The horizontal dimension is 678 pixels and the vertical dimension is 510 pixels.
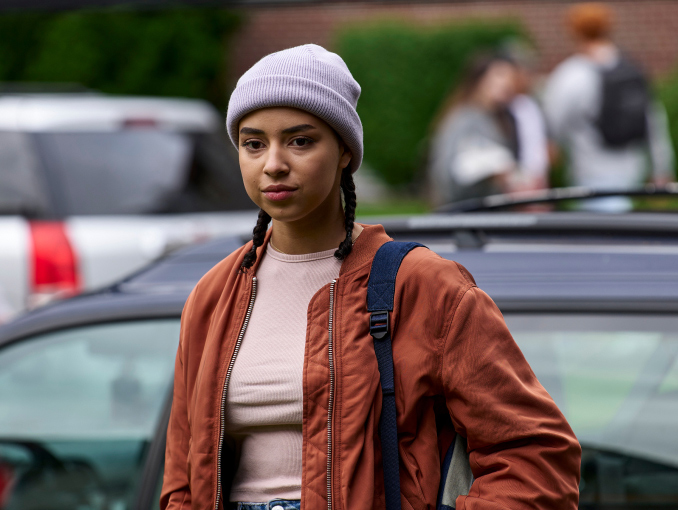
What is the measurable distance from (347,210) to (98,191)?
11.8 ft

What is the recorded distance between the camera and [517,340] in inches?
89.4

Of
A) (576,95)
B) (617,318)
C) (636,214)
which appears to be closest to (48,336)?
(617,318)

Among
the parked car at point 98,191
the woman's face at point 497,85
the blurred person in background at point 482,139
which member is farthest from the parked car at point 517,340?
the woman's face at point 497,85

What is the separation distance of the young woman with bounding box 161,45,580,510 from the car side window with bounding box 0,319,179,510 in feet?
3.40

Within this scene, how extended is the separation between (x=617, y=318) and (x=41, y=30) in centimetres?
1339

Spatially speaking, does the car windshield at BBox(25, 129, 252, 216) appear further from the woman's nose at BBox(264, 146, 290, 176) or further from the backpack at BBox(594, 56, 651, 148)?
the woman's nose at BBox(264, 146, 290, 176)

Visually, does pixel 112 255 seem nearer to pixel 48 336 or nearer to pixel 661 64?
pixel 48 336

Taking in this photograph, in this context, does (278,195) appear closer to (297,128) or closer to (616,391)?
(297,128)

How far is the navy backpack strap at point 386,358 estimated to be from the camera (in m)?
1.53

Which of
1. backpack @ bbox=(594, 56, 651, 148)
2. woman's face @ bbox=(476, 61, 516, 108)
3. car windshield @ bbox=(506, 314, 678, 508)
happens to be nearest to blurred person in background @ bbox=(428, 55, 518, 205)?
woman's face @ bbox=(476, 61, 516, 108)

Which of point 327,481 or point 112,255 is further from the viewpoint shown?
point 112,255

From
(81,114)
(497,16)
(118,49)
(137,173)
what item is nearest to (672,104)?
(497,16)

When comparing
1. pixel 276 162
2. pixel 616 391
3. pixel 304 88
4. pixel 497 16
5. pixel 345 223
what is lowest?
pixel 616 391

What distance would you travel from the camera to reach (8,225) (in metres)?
4.88
